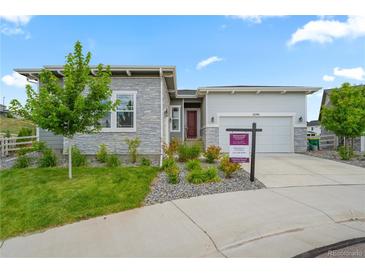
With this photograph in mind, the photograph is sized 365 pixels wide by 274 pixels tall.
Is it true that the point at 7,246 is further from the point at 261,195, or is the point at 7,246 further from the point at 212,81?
the point at 212,81

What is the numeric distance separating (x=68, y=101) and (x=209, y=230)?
16.5 ft

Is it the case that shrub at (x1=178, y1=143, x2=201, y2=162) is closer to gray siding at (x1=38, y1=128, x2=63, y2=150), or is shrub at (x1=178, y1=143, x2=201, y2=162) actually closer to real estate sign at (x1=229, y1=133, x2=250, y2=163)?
real estate sign at (x1=229, y1=133, x2=250, y2=163)

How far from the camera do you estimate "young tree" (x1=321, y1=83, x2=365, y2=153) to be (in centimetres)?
1116

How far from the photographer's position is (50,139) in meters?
11.3

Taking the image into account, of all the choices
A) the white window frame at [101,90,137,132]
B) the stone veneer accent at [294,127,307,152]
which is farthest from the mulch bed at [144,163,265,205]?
the stone veneer accent at [294,127,307,152]

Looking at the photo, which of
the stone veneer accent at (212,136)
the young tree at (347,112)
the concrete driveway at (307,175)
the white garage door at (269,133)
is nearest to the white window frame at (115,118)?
the stone veneer accent at (212,136)

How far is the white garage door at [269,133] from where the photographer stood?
47.1 ft

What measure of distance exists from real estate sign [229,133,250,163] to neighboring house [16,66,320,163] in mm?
4324

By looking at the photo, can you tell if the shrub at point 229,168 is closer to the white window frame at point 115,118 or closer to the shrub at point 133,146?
the shrub at point 133,146

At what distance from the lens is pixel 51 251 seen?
3193mm

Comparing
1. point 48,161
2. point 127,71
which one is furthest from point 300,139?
point 48,161

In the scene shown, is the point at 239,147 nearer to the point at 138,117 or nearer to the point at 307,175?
the point at 307,175

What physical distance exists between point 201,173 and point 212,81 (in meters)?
14.8

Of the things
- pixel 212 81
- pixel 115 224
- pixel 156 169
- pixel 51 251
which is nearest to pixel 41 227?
pixel 51 251
